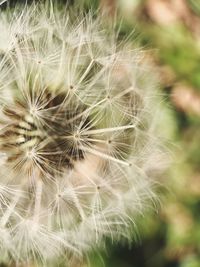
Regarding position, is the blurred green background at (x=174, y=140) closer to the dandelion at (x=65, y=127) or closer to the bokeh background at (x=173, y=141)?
the bokeh background at (x=173, y=141)

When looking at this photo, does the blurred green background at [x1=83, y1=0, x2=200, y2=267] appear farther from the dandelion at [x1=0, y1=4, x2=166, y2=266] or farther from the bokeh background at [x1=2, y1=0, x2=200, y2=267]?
the dandelion at [x1=0, y1=4, x2=166, y2=266]

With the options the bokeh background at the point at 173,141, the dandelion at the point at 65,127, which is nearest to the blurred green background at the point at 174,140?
the bokeh background at the point at 173,141

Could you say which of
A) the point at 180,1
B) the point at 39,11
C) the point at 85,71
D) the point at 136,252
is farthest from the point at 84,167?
the point at 180,1

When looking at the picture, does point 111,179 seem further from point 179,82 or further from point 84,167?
point 179,82

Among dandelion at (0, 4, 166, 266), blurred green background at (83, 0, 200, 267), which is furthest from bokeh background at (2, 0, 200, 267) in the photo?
dandelion at (0, 4, 166, 266)

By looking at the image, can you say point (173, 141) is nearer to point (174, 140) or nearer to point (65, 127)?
point (174, 140)

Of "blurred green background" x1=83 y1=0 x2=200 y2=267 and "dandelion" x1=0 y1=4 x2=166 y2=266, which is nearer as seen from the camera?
"dandelion" x1=0 y1=4 x2=166 y2=266

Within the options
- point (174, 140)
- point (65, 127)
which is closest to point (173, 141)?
point (174, 140)
